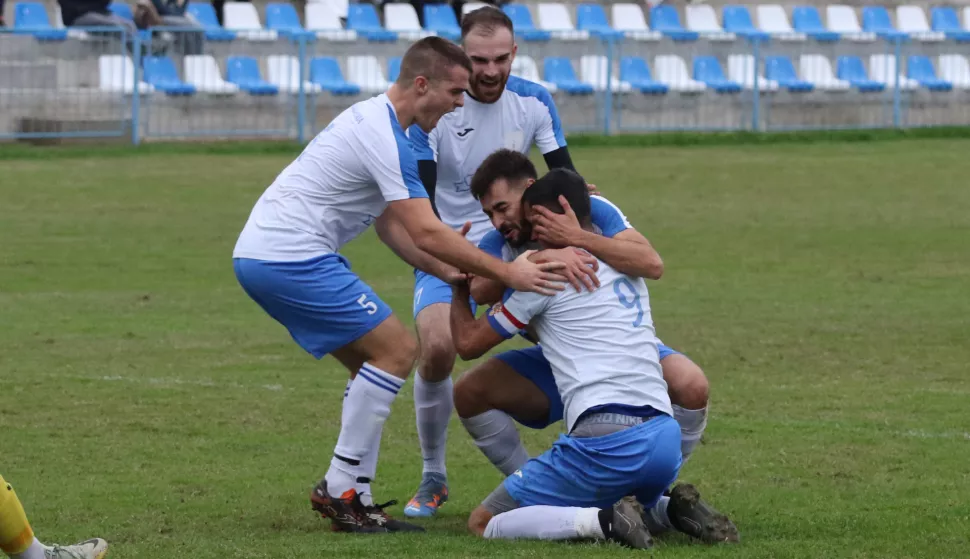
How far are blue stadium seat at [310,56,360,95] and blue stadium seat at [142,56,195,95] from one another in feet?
6.50

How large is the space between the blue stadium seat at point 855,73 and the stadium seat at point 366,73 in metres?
8.46

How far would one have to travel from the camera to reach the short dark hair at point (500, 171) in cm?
652

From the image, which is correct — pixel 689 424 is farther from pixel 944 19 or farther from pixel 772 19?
pixel 944 19

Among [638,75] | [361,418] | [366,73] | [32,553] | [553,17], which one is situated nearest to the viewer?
[32,553]

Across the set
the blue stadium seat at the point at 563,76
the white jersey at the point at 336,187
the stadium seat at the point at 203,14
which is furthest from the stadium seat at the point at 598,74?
Result: the white jersey at the point at 336,187

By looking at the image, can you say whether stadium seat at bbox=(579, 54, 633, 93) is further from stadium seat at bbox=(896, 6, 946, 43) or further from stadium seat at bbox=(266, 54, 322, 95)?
stadium seat at bbox=(896, 6, 946, 43)

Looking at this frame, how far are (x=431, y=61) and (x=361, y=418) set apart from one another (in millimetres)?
1520

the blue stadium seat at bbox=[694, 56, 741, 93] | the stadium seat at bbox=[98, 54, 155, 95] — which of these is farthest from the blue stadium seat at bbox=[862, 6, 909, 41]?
the stadium seat at bbox=[98, 54, 155, 95]

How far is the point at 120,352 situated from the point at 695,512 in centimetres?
627

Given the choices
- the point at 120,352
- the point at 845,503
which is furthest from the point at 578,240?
the point at 120,352

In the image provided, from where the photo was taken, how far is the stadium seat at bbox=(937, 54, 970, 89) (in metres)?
28.7

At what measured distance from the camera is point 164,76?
23719mm

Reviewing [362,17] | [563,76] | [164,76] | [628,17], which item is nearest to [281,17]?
[362,17]

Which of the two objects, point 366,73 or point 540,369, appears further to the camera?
point 366,73
